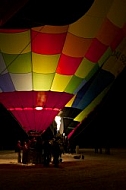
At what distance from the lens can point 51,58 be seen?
936 centimetres

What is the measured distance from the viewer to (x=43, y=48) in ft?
30.2

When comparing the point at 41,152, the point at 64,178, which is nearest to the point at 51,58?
the point at 41,152

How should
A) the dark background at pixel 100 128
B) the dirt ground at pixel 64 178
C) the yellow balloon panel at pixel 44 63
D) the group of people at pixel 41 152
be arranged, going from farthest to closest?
the dark background at pixel 100 128
the yellow balloon panel at pixel 44 63
the group of people at pixel 41 152
the dirt ground at pixel 64 178

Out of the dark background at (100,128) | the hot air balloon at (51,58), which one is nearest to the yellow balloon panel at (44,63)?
the hot air balloon at (51,58)

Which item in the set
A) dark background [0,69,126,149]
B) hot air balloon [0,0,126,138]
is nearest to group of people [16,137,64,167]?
hot air balloon [0,0,126,138]

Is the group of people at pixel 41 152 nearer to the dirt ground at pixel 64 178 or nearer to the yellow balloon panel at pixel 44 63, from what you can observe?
the dirt ground at pixel 64 178

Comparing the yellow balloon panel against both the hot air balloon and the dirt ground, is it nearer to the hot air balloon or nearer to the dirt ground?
the hot air balloon

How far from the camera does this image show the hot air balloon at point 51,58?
9016 millimetres

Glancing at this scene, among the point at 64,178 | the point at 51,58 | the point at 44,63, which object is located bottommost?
the point at 64,178

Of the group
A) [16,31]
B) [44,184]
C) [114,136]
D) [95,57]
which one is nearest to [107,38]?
Result: [95,57]

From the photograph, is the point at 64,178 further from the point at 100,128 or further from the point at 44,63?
the point at 100,128

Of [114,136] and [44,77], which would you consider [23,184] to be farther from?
[114,136]

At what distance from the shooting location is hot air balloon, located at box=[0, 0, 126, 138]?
902 cm

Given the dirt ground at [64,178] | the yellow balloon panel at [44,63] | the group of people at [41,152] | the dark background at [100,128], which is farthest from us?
the dark background at [100,128]
